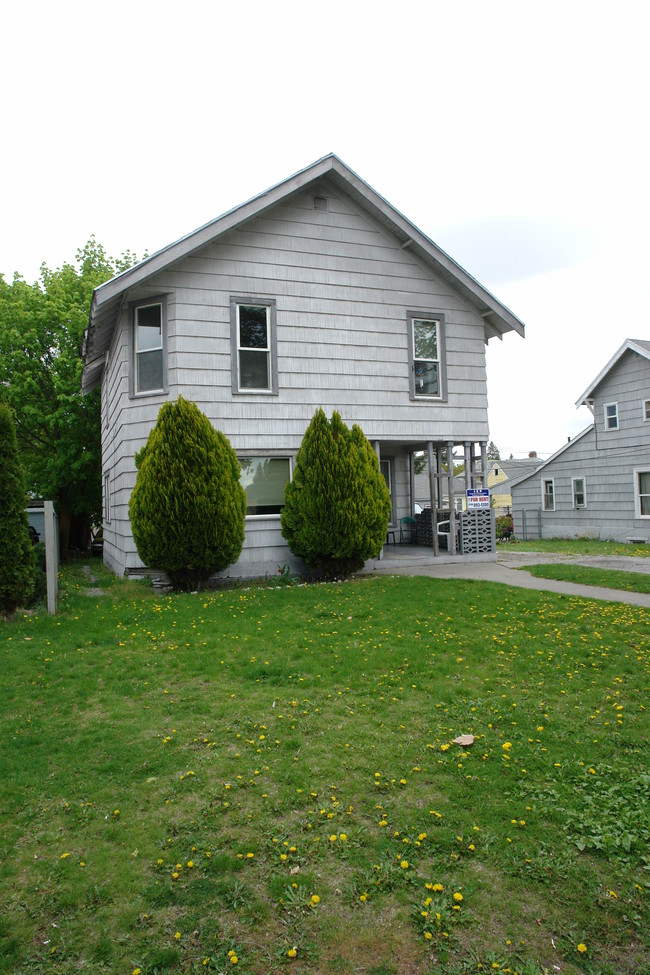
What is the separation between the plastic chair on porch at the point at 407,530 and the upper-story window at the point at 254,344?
6484 mm

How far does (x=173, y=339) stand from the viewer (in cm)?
1245

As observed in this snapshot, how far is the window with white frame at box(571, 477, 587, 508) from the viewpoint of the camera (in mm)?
27312

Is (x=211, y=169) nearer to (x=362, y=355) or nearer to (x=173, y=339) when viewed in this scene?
(x=173, y=339)

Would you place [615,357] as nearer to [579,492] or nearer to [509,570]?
[579,492]

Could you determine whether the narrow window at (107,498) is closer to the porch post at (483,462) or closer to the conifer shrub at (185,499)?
the conifer shrub at (185,499)

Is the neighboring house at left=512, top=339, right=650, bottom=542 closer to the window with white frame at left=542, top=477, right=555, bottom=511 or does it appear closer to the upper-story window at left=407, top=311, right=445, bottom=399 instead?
the window with white frame at left=542, top=477, right=555, bottom=511

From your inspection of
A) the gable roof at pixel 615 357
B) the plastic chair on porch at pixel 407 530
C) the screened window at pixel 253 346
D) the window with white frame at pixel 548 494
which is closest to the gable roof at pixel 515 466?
the window with white frame at pixel 548 494

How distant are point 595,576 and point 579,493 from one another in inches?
668

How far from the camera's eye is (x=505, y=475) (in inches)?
2482

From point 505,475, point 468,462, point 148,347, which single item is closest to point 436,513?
point 468,462

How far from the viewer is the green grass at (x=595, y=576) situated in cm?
1092

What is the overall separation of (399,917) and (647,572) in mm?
11382

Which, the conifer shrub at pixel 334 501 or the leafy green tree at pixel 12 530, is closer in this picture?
the leafy green tree at pixel 12 530

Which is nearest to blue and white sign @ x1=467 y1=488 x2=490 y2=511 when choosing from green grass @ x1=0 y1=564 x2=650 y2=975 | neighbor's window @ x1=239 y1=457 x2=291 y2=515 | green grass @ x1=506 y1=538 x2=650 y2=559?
neighbor's window @ x1=239 y1=457 x2=291 y2=515
